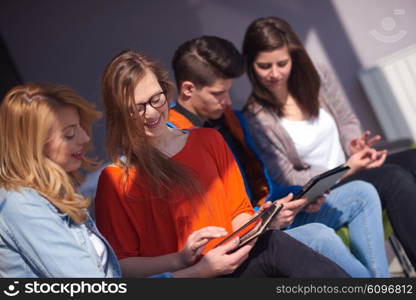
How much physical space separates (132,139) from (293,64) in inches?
44.5

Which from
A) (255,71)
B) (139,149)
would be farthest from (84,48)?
(139,149)

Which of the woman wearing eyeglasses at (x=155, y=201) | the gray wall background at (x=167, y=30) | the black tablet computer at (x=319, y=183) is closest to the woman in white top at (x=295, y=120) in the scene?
the black tablet computer at (x=319, y=183)

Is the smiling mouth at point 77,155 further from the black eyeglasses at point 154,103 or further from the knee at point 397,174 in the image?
the knee at point 397,174

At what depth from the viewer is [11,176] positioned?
5.16ft

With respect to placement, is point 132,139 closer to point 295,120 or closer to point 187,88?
point 187,88

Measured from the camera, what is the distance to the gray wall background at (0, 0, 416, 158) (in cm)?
339

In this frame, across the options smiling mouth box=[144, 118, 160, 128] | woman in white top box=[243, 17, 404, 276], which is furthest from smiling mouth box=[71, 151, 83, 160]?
woman in white top box=[243, 17, 404, 276]

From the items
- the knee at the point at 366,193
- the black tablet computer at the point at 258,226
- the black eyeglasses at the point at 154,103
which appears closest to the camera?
the black tablet computer at the point at 258,226

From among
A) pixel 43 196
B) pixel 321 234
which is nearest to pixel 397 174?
pixel 321 234

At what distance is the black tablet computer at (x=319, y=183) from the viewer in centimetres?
203

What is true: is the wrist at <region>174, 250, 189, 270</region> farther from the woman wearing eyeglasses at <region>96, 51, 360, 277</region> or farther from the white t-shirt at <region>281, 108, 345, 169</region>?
the white t-shirt at <region>281, 108, 345, 169</region>

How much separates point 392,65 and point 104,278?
268 centimetres

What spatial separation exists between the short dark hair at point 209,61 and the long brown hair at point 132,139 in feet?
1.50

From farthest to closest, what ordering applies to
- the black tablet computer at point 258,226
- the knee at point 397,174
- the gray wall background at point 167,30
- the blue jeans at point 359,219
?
the gray wall background at point 167,30, the knee at point 397,174, the blue jeans at point 359,219, the black tablet computer at point 258,226
